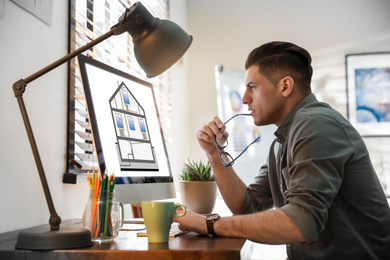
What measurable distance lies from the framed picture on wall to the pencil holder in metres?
2.87

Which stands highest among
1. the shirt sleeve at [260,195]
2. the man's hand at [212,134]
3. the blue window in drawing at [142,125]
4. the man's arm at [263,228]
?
the blue window in drawing at [142,125]

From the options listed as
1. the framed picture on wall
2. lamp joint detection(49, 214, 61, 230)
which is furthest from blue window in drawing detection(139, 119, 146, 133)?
the framed picture on wall

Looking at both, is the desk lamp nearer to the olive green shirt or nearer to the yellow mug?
the yellow mug

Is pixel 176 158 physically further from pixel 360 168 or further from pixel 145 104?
pixel 360 168

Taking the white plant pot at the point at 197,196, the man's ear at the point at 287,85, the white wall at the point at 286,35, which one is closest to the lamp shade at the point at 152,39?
the man's ear at the point at 287,85

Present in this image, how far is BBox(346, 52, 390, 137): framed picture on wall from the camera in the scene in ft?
10.9

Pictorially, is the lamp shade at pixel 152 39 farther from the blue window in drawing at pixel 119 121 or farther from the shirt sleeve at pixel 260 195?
the shirt sleeve at pixel 260 195

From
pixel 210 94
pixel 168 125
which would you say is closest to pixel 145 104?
pixel 168 125

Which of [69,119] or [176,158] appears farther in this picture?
[176,158]

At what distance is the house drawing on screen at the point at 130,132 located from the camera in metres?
1.23

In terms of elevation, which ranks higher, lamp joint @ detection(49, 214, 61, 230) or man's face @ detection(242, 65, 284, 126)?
man's face @ detection(242, 65, 284, 126)

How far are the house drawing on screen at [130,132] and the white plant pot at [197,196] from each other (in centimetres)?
19

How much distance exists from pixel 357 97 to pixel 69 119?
106 inches

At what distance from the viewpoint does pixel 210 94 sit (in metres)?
3.44
